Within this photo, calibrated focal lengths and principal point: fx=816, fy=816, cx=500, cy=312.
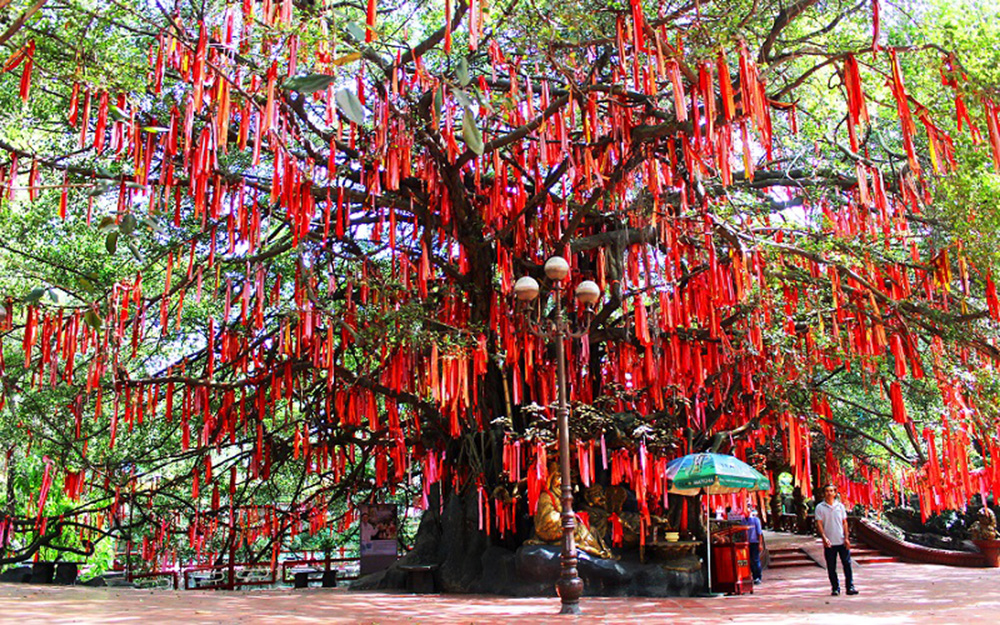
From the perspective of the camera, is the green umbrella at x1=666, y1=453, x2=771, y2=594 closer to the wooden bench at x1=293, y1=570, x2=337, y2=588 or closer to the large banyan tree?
the large banyan tree

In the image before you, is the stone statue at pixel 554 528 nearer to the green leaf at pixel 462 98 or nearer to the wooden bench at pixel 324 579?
the wooden bench at pixel 324 579

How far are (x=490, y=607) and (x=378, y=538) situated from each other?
3.57m

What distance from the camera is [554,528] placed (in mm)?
8883

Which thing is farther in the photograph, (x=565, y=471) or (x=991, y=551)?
(x=991, y=551)

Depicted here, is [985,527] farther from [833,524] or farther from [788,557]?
[833,524]

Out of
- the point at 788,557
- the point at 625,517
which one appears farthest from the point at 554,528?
the point at 788,557

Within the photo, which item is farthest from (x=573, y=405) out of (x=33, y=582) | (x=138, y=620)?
(x=33, y=582)

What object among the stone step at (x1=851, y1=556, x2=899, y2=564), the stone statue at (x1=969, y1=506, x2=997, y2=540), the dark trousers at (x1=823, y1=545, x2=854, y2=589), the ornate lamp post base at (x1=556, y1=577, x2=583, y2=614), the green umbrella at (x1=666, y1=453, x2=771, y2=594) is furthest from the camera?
the stone step at (x1=851, y1=556, x2=899, y2=564)

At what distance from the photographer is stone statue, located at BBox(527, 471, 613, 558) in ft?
29.2

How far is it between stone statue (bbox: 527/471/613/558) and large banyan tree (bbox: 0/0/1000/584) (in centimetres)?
16

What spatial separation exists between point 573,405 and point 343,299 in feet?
10.7

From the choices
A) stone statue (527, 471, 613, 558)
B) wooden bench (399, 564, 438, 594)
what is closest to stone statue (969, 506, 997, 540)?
stone statue (527, 471, 613, 558)

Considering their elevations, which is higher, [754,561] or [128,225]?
[128,225]

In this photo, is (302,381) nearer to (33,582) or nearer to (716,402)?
(33,582)
